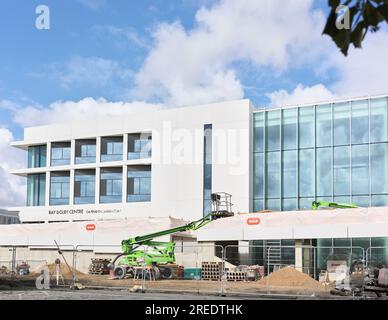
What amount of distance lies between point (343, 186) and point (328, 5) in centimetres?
4275

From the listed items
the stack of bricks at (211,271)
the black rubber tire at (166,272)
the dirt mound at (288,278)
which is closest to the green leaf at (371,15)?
the dirt mound at (288,278)

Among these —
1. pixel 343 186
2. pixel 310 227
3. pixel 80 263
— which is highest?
pixel 343 186

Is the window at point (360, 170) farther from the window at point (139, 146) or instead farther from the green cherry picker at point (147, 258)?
the window at point (139, 146)

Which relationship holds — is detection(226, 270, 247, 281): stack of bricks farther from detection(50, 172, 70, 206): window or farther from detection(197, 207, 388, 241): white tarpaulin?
detection(50, 172, 70, 206): window

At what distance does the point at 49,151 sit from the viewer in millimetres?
62062

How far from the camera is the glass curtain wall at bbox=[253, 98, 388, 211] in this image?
45.2 m

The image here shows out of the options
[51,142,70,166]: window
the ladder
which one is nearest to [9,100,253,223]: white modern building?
[51,142,70,166]: window

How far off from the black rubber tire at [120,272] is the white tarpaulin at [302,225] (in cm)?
748

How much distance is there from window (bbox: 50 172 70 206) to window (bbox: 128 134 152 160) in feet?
27.8

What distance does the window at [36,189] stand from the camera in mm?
62531

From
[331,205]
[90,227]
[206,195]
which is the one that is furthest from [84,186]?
[331,205]

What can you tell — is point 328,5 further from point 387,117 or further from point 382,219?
point 387,117

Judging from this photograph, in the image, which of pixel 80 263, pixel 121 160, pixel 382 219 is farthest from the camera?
pixel 121 160
